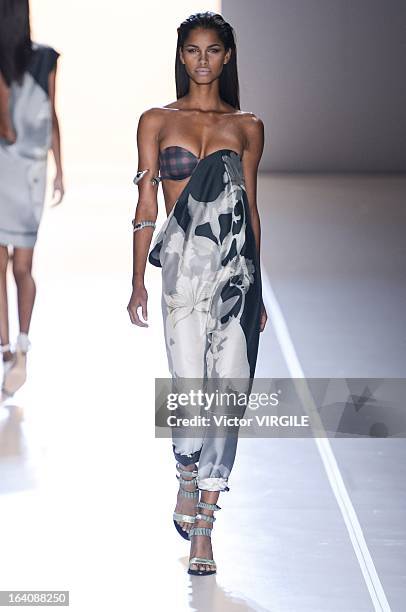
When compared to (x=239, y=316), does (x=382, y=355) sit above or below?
above

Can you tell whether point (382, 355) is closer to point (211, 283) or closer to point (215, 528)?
point (215, 528)

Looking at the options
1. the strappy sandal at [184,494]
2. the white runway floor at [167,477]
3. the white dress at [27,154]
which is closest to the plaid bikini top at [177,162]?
the strappy sandal at [184,494]

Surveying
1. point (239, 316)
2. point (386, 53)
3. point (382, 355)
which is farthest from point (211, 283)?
point (386, 53)

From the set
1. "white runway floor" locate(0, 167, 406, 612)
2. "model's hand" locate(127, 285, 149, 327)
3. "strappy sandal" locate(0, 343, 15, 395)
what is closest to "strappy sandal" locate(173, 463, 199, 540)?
"white runway floor" locate(0, 167, 406, 612)

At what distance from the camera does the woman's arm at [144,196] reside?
10.6 feet

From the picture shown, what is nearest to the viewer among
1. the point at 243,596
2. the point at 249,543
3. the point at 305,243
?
the point at 243,596

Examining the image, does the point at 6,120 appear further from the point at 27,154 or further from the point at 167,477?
the point at 167,477

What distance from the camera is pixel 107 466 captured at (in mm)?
4141

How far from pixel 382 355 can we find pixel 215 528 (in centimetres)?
227

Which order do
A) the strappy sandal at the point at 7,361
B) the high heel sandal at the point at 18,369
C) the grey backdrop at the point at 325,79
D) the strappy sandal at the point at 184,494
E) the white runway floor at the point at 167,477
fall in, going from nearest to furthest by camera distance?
1. the white runway floor at the point at 167,477
2. the strappy sandal at the point at 184,494
3. the high heel sandal at the point at 18,369
4. the strappy sandal at the point at 7,361
5. the grey backdrop at the point at 325,79

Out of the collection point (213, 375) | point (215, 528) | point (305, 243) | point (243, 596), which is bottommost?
point (243, 596)

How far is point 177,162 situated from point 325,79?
975cm

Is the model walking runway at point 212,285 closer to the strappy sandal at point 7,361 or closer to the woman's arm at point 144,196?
the woman's arm at point 144,196

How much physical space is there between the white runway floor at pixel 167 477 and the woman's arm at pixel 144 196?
0.62 m
